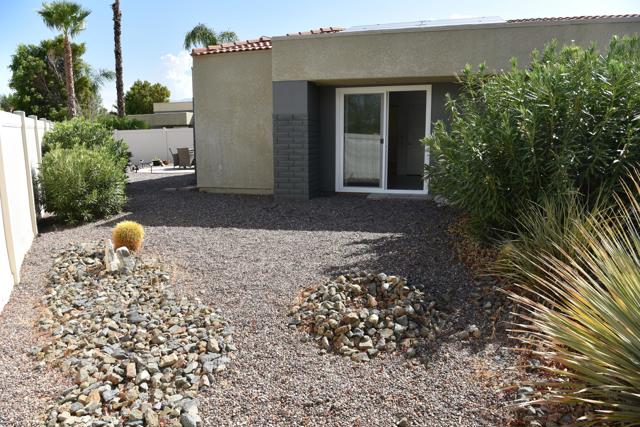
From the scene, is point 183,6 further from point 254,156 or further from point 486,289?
point 486,289

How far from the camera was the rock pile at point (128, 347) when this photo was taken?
11.9 feet

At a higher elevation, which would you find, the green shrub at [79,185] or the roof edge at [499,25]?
the roof edge at [499,25]

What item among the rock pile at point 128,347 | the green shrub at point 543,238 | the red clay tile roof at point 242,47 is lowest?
the rock pile at point 128,347

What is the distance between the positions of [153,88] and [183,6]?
3682 cm

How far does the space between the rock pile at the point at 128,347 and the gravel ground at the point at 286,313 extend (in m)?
0.16

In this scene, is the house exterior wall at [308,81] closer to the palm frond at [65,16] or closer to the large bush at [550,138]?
the large bush at [550,138]

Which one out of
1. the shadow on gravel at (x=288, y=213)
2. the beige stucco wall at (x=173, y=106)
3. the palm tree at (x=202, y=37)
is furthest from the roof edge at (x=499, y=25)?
the beige stucco wall at (x=173, y=106)

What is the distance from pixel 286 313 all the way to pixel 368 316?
0.84m

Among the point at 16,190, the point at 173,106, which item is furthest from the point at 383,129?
the point at 173,106

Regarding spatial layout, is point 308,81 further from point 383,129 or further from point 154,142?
point 154,142

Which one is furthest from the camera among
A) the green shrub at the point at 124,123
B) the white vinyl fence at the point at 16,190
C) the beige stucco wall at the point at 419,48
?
the green shrub at the point at 124,123

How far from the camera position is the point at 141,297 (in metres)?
5.60

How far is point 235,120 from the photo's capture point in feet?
41.1

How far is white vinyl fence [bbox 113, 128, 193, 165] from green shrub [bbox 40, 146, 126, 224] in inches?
692
